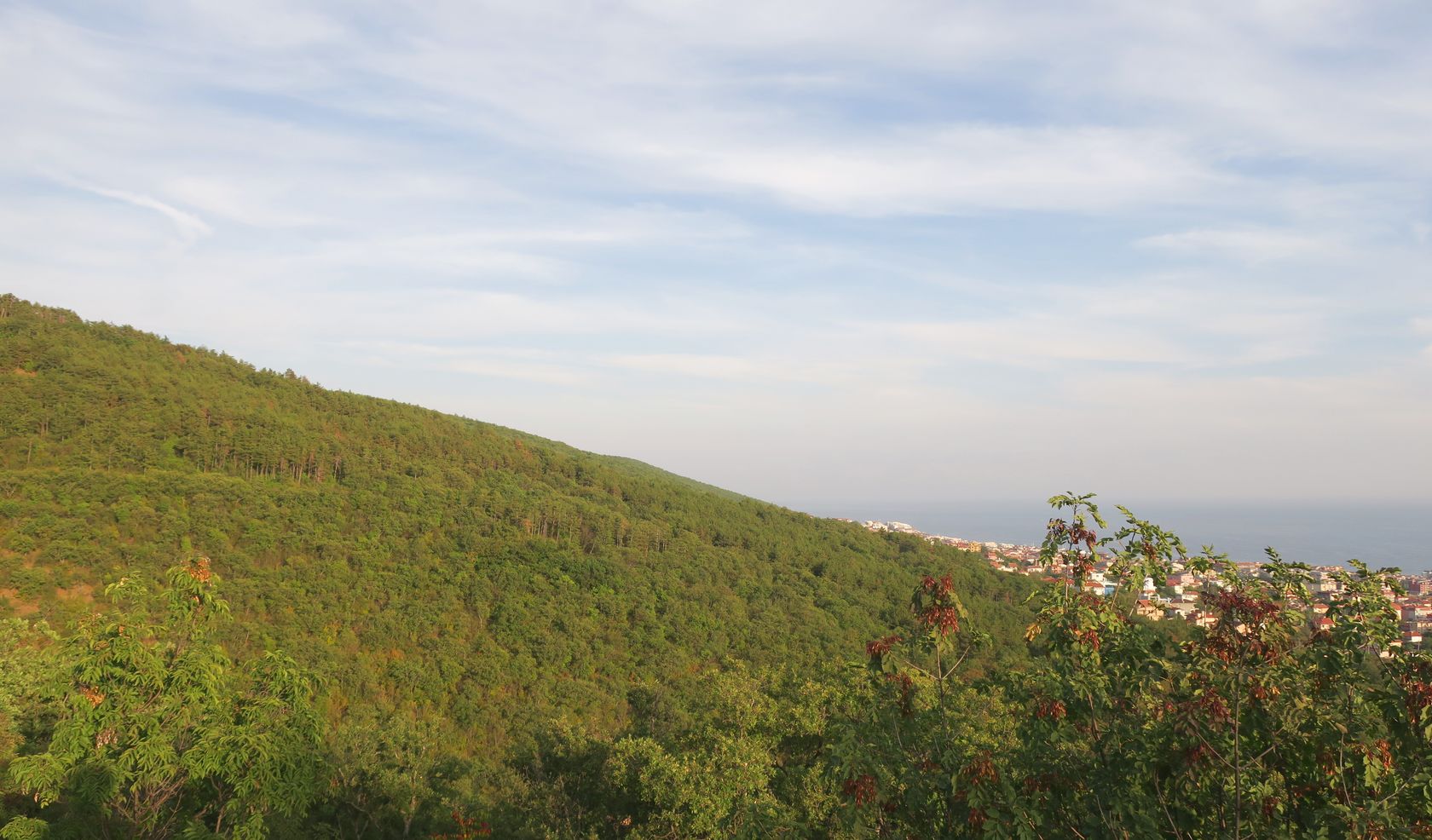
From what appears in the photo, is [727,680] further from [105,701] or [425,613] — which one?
[425,613]

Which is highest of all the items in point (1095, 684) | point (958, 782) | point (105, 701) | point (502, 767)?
point (1095, 684)

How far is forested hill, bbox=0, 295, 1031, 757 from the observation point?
39406 mm

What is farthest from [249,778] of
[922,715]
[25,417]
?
[25,417]

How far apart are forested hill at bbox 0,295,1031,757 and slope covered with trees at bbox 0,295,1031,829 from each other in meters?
0.18

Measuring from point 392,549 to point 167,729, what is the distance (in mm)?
45032

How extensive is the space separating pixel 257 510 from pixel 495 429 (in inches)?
1850

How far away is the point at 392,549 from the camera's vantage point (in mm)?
51344

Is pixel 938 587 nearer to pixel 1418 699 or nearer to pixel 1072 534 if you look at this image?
pixel 1072 534

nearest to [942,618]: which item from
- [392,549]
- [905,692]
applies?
[905,692]

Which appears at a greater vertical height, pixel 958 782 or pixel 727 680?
→ pixel 958 782

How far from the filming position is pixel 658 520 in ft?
239

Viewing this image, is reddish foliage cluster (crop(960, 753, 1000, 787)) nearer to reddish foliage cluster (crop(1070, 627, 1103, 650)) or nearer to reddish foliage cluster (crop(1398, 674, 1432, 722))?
reddish foliage cluster (crop(1070, 627, 1103, 650))

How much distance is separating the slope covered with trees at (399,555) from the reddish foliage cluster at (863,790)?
73.3 ft

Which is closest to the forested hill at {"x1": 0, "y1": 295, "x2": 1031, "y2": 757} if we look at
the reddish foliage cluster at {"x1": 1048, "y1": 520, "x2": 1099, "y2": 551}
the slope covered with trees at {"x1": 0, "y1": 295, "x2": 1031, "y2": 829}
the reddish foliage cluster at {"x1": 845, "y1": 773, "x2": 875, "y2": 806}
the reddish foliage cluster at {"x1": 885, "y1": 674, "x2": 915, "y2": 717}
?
the slope covered with trees at {"x1": 0, "y1": 295, "x2": 1031, "y2": 829}
